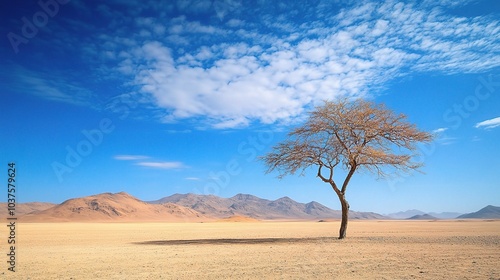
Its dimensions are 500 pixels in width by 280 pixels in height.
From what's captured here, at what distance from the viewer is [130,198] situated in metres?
158

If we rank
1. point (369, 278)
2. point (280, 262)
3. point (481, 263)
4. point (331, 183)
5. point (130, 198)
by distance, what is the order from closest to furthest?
1. point (369, 278)
2. point (481, 263)
3. point (280, 262)
4. point (331, 183)
5. point (130, 198)

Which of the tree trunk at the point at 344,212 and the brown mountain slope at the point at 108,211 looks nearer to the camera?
the tree trunk at the point at 344,212

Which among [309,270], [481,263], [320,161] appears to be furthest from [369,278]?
[320,161]

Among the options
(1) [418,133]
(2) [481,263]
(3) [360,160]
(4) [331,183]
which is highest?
(1) [418,133]

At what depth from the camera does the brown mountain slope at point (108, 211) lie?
388 feet

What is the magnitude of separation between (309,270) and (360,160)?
13.1m

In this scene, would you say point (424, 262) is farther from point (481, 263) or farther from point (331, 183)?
point (331, 183)

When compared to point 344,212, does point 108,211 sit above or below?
below

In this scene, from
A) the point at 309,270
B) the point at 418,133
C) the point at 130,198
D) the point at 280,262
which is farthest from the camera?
the point at 130,198

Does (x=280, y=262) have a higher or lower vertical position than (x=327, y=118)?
lower

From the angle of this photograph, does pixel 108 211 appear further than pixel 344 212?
Yes

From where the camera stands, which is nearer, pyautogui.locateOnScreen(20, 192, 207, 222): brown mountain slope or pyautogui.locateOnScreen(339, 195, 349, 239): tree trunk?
pyautogui.locateOnScreen(339, 195, 349, 239): tree trunk

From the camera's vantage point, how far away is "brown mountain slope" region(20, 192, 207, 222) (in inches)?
4651

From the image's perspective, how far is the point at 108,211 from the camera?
423ft
